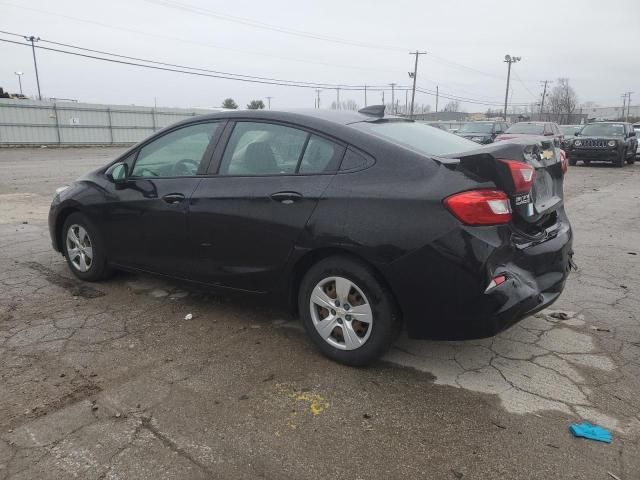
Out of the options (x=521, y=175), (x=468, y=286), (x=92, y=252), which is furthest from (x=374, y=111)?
(x=92, y=252)

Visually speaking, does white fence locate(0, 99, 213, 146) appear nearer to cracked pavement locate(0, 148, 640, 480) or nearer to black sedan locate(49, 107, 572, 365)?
black sedan locate(49, 107, 572, 365)

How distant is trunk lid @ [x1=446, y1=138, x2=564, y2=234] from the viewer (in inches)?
116

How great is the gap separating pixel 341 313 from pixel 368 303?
224mm

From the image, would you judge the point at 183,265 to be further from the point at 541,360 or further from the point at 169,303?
the point at 541,360

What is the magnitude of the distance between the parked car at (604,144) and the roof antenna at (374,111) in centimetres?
1845

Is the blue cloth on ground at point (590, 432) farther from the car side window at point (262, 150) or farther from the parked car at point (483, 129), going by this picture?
the parked car at point (483, 129)

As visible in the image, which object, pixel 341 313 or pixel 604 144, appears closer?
pixel 341 313

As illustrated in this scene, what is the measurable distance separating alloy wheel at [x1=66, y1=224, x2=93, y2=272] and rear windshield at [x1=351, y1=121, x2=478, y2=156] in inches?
112

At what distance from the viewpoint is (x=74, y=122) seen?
1239 inches

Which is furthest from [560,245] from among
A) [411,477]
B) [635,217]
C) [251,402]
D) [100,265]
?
[635,217]

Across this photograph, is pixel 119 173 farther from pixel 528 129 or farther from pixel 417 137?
pixel 528 129

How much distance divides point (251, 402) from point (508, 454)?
1.37m

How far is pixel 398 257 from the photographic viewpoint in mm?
2998

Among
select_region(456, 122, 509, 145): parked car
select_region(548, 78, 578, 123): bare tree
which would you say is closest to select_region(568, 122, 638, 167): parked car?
select_region(456, 122, 509, 145): parked car
